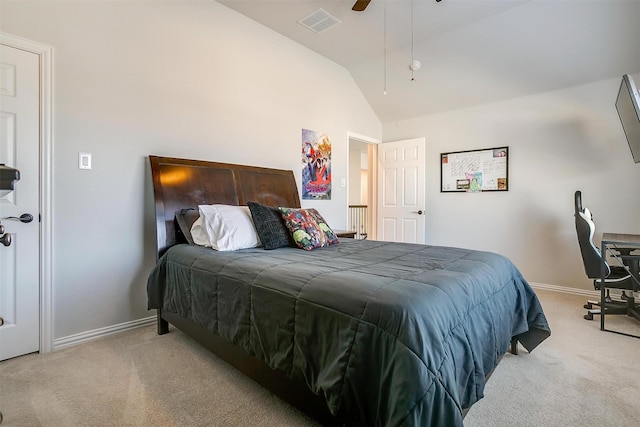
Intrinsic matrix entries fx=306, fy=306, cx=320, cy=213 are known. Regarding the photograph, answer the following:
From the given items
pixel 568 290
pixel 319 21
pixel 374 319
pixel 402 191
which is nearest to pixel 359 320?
pixel 374 319

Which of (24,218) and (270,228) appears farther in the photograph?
(270,228)

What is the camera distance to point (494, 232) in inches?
165

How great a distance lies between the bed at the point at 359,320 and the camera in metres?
0.99

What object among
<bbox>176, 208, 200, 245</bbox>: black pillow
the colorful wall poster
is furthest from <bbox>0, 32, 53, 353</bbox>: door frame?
the colorful wall poster

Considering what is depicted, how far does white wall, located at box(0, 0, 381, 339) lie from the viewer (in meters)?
2.17

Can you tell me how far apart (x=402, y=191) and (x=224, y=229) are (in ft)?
11.0

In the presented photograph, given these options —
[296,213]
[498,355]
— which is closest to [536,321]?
[498,355]

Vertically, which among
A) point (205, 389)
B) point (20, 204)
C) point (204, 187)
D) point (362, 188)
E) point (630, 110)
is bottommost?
point (205, 389)

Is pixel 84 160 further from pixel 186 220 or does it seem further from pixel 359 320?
pixel 359 320

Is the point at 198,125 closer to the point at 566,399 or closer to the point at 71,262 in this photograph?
the point at 71,262

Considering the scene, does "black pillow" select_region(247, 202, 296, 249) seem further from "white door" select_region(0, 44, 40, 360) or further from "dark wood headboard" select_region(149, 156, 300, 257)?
"white door" select_region(0, 44, 40, 360)

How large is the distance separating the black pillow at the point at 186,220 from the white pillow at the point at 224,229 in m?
0.06

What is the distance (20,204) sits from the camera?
2.02 metres

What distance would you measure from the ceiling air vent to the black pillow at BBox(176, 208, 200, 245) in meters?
2.34
